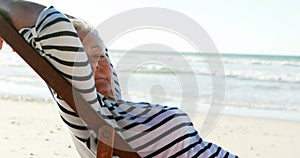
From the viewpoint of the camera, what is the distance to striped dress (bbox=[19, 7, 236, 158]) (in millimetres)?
1729

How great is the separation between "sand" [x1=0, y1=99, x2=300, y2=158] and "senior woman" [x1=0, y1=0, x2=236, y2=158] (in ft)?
9.51

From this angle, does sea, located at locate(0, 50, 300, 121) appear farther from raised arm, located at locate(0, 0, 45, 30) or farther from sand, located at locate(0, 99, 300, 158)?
raised arm, located at locate(0, 0, 45, 30)

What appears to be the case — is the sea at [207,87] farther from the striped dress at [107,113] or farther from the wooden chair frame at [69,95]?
the wooden chair frame at [69,95]

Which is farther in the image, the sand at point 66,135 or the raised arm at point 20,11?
the sand at point 66,135

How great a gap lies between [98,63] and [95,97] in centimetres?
39

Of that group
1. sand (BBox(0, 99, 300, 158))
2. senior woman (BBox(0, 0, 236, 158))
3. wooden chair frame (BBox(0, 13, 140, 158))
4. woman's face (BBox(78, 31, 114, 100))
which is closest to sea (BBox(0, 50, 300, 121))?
woman's face (BBox(78, 31, 114, 100))

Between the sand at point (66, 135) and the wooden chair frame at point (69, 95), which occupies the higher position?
the wooden chair frame at point (69, 95)

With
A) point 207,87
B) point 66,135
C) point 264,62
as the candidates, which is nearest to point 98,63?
point 66,135

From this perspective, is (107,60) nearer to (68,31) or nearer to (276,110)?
(68,31)

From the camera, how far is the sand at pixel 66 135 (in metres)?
5.17

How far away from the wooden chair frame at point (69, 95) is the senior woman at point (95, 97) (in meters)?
0.03

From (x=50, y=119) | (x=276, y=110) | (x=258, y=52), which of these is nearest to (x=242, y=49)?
(x=258, y=52)

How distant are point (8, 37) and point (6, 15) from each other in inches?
2.9

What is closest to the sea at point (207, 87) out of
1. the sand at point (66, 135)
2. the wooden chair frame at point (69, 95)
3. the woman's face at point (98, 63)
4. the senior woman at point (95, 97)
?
the woman's face at point (98, 63)
